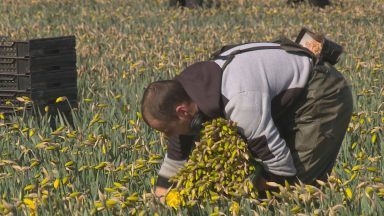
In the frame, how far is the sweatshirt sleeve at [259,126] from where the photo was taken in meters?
3.54

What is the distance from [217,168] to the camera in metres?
3.63

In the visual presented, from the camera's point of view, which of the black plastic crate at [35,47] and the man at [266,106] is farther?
the black plastic crate at [35,47]

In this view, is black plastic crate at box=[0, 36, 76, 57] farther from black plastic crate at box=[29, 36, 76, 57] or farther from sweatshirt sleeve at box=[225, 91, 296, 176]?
sweatshirt sleeve at box=[225, 91, 296, 176]

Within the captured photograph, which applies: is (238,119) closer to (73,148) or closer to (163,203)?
(163,203)

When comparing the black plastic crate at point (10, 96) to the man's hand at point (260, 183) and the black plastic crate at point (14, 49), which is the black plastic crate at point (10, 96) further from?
the man's hand at point (260, 183)

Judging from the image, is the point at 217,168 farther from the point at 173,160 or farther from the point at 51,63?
the point at 51,63

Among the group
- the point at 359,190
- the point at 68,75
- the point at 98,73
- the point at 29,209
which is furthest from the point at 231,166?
the point at 98,73

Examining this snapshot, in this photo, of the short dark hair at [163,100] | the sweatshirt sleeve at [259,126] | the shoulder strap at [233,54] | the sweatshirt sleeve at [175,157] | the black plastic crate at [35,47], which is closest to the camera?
the sweatshirt sleeve at [259,126]

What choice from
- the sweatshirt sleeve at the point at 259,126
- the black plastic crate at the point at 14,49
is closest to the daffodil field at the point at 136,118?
the sweatshirt sleeve at the point at 259,126

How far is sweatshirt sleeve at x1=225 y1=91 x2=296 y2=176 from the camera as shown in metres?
3.54

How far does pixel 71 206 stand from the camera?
3.51 meters

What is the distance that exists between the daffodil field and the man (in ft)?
0.48

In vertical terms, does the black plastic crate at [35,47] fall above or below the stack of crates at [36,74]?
above

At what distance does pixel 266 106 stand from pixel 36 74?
11.3 feet
